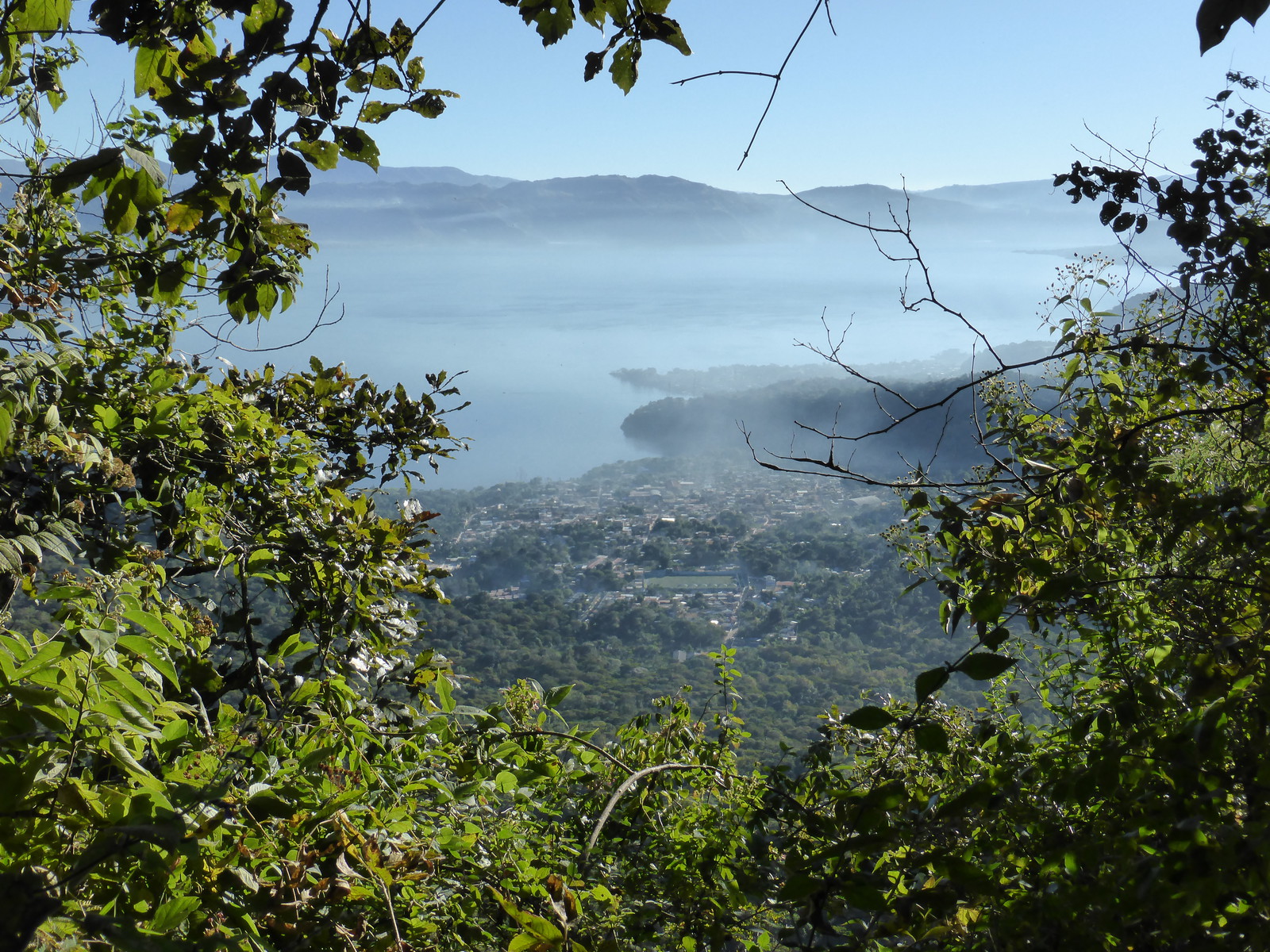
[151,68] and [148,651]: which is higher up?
[151,68]

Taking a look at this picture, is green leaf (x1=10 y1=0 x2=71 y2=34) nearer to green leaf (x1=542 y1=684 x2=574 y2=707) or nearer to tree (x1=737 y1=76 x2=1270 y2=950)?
tree (x1=737 y1=76 x2=1270 y2=950)

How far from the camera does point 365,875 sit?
1346 millimetres

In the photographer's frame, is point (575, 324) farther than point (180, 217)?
Yes

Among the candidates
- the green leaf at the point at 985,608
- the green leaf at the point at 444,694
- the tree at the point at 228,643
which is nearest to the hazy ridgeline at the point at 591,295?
the tree at the point at 228,643

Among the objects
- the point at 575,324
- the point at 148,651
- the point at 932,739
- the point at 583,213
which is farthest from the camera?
the point at 583,213

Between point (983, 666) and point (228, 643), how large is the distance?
2537mm

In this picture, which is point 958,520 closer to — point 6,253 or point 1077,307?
point 1077,307

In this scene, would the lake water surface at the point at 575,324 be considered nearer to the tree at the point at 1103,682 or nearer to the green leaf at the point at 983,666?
the tree at the point at 1103,682

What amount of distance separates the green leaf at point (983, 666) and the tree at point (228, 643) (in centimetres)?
64

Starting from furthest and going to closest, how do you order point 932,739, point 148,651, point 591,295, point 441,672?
point 591,295
point 441,672
point 148,651
point 932,739

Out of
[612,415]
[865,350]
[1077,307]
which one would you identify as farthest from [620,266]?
[1077,307]

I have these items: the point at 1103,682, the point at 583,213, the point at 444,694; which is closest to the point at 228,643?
the point at 444,694

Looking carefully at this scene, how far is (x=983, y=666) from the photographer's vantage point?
95 cm

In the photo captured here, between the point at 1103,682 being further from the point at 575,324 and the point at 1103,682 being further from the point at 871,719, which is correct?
the point at 575,324
